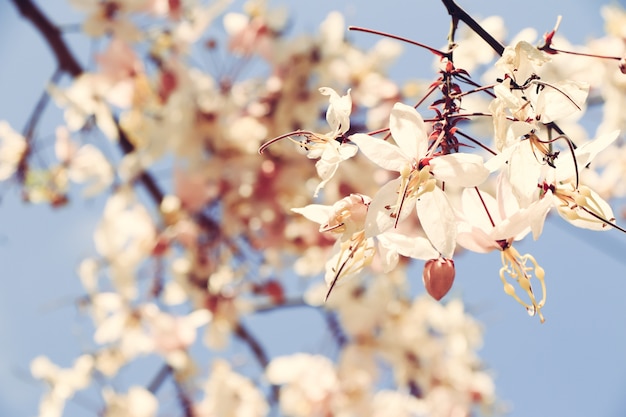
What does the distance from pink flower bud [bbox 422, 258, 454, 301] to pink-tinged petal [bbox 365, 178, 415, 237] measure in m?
0.07

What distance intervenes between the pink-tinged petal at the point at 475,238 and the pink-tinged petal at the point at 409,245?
0.03m

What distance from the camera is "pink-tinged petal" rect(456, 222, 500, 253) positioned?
1.95 feet

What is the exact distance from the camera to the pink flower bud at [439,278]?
1.89 feet

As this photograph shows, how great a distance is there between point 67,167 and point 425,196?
5.23 ft

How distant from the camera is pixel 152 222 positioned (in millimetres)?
1887

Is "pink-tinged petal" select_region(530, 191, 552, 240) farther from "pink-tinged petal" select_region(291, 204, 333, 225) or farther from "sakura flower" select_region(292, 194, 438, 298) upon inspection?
"pink-tinged petal" select_region(291, 204, 333, 225)

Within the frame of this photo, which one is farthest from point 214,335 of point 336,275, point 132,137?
point 336,275

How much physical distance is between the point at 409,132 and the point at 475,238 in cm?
13

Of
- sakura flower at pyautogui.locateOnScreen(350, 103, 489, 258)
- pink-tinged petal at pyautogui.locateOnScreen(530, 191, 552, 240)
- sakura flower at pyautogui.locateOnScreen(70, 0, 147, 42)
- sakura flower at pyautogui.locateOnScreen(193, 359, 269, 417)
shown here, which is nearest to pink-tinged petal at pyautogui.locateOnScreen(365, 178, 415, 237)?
sakura flower at pyautogui.locateOnScreen(350, 103, 489, 258)

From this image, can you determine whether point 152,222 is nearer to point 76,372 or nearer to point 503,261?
point 76,372

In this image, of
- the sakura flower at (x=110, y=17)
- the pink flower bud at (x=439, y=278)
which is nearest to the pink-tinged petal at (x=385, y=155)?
the pink flower bud at (x=439, y=278)

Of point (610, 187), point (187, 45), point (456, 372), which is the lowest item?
point (456, 372)

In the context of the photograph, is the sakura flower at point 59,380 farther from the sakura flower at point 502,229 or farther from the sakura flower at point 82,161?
the sakura flower at point 502,229

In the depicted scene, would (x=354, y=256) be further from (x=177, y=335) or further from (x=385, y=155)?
(x=177, y=335)
